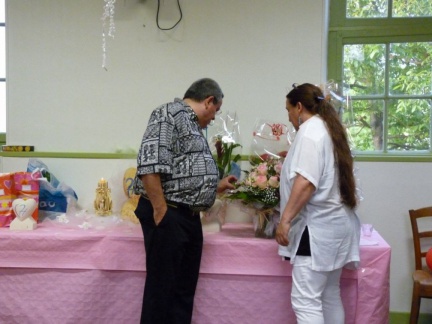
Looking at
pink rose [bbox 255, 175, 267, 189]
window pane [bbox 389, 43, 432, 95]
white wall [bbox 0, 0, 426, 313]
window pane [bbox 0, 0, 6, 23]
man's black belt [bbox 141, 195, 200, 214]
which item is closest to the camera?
man's black belt [bbox 141, 195, 200, 214]

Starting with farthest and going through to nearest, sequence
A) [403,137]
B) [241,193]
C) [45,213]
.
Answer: [403,137], [45,213], [241,193]

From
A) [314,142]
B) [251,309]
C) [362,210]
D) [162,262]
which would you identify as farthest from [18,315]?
[362,210]

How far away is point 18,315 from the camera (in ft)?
7.10

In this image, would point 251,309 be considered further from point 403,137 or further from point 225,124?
point 403,137

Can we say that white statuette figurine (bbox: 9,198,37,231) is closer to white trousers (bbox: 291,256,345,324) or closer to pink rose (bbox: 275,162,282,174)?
pink rose (bbox: 275,162,282,174)

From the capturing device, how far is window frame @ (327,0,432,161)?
2650mm

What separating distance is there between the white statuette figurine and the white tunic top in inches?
50.8

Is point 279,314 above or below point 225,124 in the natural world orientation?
below

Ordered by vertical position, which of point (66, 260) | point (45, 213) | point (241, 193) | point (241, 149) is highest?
point (241, 149)

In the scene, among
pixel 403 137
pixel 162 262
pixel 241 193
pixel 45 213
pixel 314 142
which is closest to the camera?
pixel 314 142

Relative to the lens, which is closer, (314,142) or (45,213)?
(314,142)

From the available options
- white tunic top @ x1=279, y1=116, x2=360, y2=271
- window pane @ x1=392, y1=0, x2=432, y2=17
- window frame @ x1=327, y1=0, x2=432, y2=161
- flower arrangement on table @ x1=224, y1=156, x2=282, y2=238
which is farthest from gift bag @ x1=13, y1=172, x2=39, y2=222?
window pane @ x1=392, y1=0, x2=432, y2=17

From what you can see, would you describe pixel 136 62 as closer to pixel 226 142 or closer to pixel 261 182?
pixel 226 142

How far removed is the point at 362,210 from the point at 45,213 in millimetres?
1747
